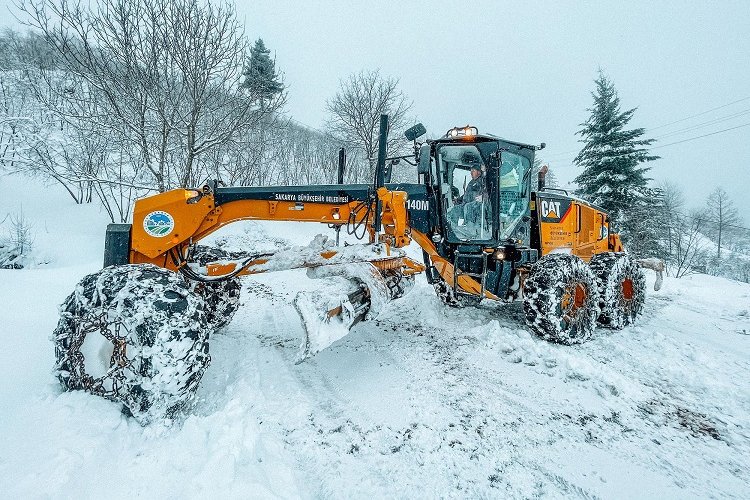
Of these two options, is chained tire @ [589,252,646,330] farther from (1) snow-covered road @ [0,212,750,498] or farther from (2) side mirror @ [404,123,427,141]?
(2) side mirror @ [404,123,427,141]

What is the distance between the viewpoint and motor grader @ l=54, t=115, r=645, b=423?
8.59ft

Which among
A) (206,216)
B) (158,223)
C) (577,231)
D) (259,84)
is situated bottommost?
(158,223)

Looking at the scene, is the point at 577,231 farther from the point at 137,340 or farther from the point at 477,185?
the point at 137,340

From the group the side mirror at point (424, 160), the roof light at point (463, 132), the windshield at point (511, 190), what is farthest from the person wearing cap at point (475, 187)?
the side mirror at point (424, 160)

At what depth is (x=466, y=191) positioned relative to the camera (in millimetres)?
4980

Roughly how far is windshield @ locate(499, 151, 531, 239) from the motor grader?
0.06 ft

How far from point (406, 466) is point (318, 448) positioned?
0.61 m

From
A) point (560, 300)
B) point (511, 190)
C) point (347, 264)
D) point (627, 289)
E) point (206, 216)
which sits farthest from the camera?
point (627, 289)

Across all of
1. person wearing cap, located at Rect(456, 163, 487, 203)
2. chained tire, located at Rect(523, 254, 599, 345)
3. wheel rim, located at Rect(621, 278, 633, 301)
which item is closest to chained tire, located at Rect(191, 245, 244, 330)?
person wearing cap, located at Rect(456, 163, 487, 203)

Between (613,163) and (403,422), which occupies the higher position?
(613,163)

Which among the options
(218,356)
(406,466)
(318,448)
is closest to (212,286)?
(218,356)

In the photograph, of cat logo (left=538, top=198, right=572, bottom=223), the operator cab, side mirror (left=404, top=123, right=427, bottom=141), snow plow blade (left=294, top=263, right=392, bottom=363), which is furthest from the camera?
cat logo (left=538, top=198, right=572, bottom=223)

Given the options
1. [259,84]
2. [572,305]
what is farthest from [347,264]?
[259,84]

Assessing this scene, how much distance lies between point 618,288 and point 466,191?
294 cm
